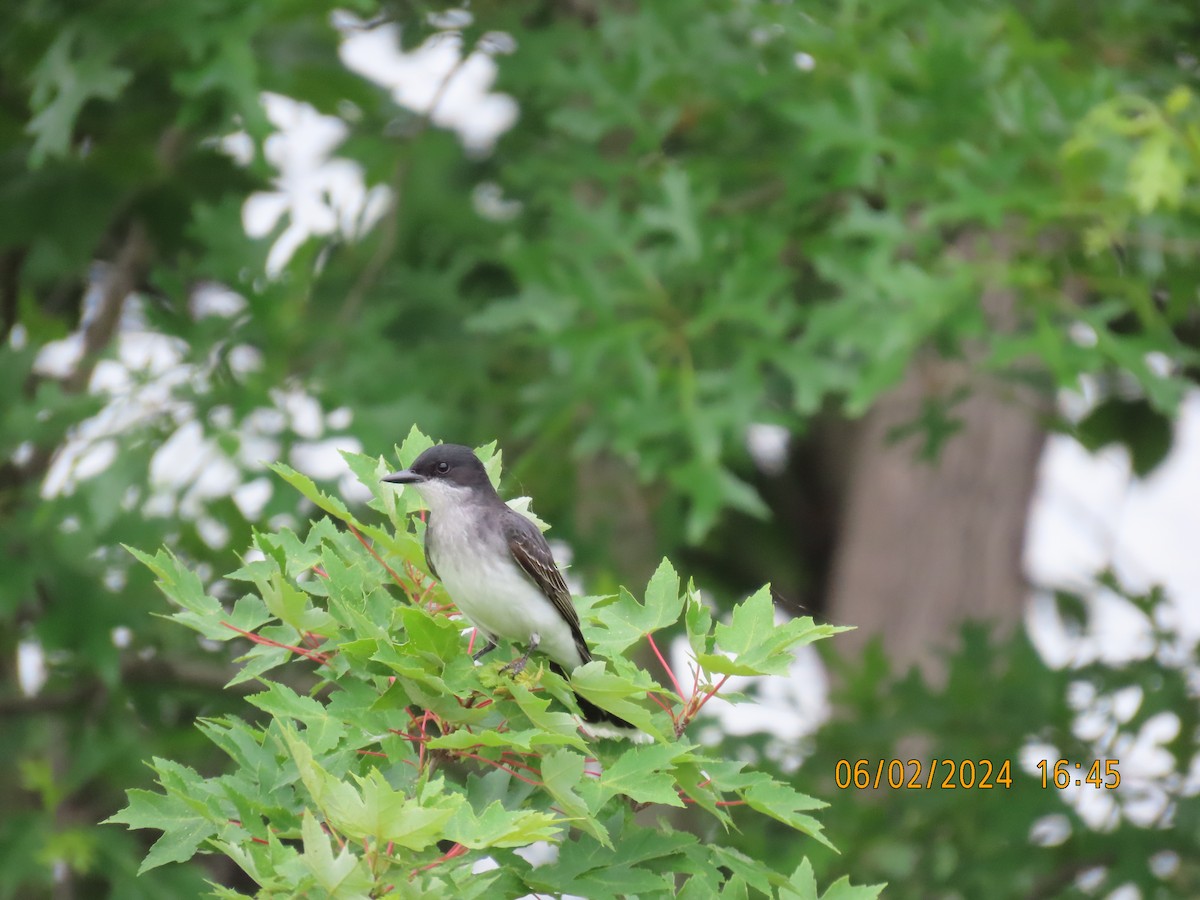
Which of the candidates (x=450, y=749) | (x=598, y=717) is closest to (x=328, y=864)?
(x=450, y=749)

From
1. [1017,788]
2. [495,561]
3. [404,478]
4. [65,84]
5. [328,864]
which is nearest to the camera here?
[328,864]

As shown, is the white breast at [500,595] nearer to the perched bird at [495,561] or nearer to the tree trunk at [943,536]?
the perched bird at [495,561]

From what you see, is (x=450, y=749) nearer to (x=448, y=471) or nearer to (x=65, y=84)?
(x=448, y=471)

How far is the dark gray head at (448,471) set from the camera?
3.41 m

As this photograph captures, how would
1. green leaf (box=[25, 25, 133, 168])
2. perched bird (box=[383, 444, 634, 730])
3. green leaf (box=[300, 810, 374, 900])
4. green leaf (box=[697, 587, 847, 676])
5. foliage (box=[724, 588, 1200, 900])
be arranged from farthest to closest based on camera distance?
foliage (box=[724, 588, 1200, 900]) → green leaf (box=[25, 25, 133, 168]) → perched bird (box=[383, 444, 634, 730]) → green leaf (box=[697, 587, 847, 676]) → green leaf (box=[300, 810, 374, 900])

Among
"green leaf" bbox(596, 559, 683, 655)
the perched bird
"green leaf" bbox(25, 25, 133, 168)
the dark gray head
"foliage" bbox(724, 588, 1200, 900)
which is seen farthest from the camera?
"foliage" bbox(724, 588, 1200, 900)

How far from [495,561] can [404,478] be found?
15.5 inches

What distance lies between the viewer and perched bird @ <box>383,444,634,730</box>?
10.8ft

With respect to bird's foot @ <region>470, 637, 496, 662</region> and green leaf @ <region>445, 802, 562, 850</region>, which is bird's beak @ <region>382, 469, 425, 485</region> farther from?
green leaf @ <region>445, 802, 562, 850</region>

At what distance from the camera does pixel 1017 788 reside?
715 cm

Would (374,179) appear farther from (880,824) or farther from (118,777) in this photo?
(880,824)

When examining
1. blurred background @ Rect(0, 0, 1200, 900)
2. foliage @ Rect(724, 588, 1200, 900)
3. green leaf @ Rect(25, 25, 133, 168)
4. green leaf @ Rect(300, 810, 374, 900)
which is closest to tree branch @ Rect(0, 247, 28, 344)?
blurred background @ Rect(0, 0, 1200, 900)

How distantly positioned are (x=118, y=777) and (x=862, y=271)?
3674 millimetres

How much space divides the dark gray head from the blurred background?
227 centimetres
